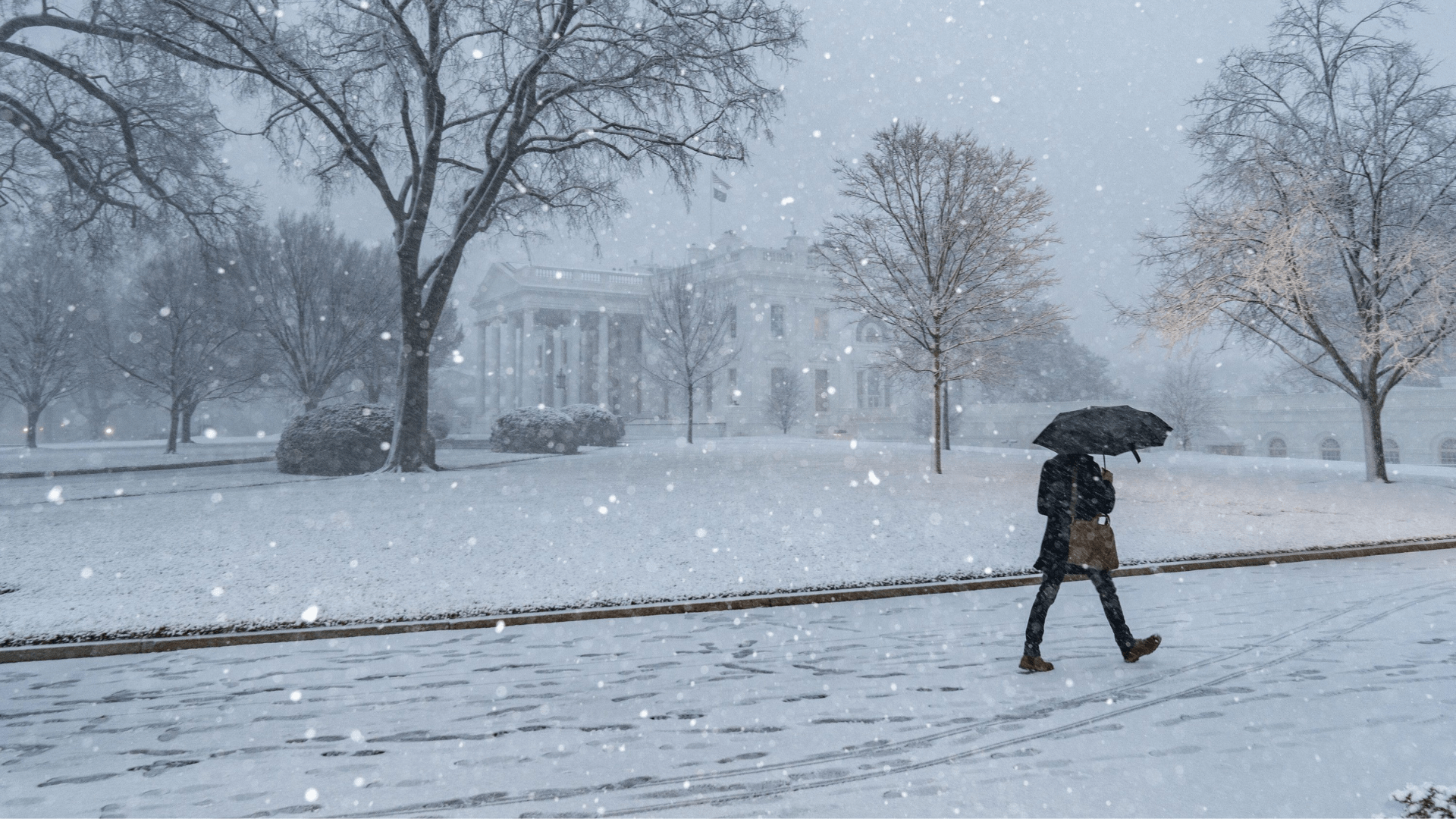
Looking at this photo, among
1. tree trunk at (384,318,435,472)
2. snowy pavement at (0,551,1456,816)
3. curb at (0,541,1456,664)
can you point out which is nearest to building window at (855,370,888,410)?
tree trunk at (384,318,435,472)

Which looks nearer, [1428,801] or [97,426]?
[1428,801]

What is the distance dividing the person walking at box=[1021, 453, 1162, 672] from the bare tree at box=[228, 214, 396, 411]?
85.0 ft

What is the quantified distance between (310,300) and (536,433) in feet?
28.6

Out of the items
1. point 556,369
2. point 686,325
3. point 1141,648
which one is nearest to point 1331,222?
→ point 1141,648

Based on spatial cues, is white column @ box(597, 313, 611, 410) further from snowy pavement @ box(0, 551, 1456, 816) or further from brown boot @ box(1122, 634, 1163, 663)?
brown boot @ box(1122, 634, 1163, 663)

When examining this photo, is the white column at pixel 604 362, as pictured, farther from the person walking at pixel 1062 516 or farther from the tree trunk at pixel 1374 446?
the person walking at pixel 1062 516

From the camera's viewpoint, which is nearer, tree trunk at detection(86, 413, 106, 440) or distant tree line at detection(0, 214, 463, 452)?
distant tree line at detection(0, 214, 463, 452)

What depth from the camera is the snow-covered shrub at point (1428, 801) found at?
130 inches

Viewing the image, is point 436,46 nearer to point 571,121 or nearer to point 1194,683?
point 571,121

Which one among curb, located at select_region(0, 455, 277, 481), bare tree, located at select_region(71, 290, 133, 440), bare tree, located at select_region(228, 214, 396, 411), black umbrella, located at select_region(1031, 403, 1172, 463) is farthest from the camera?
bare tree, located at select_region(71, 290, 133, 440)

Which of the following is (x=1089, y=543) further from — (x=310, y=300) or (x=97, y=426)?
(x=97, y=426)

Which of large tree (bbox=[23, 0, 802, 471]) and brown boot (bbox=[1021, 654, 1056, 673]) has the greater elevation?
large tree (bbox=[23, 0, 802, 471])

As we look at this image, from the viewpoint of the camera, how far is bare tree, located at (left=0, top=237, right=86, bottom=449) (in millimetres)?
31578

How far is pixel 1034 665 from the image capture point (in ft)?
17.5
